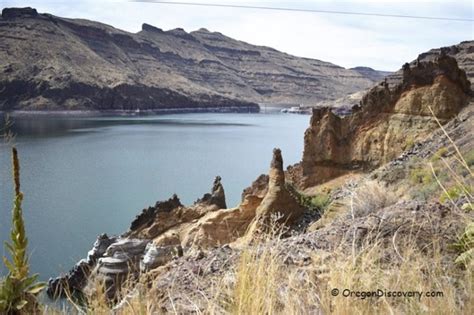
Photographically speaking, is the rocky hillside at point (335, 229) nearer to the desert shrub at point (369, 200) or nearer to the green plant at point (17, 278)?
the desert shrub at point (369, 200)

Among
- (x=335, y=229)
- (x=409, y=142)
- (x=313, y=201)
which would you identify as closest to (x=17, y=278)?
(x=335, y=229)

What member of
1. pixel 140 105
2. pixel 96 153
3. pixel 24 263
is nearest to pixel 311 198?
pixel 24 263

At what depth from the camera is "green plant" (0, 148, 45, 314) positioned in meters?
3.00

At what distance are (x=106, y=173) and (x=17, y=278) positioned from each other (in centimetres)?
3731

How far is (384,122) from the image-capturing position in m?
24.3

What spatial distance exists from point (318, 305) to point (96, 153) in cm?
4914

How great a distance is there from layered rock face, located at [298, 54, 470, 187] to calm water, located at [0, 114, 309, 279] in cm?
654

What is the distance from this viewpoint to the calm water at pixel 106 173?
22781 millimetres

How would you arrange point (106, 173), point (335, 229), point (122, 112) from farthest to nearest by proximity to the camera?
point (122, 112) → point (106, 173) → point (335, 229)

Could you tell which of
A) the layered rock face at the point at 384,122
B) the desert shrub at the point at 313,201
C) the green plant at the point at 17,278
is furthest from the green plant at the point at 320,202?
the green plant at the point at 17,278

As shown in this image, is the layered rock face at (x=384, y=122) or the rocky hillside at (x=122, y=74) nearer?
the layered rock face at (x=384, y=122)

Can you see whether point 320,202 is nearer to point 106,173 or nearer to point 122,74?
point 106,173

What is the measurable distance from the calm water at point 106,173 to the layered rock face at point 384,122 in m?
6.54

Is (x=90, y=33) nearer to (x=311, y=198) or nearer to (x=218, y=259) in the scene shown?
(x=311, y=198)
